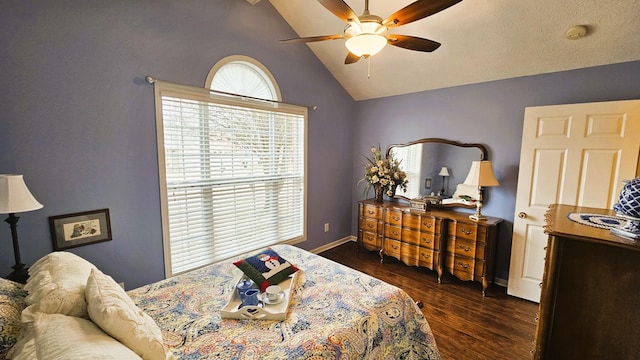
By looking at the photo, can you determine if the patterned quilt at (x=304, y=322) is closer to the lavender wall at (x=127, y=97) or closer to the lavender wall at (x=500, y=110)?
the lavender wall at (x=127, y=97)

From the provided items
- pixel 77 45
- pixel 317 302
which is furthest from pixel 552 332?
pixel 77 45

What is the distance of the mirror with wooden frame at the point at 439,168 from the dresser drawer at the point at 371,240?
2.24ft

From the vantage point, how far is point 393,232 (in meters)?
3.35

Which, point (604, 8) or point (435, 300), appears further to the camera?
point (435, 300)

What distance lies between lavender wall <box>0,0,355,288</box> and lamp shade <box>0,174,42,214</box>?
0.36 meters

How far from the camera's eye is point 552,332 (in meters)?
1.33

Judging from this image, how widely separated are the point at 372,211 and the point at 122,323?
3006mm

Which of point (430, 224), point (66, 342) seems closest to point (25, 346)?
point (66, 342)

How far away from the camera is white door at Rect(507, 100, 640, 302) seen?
2.14 meters

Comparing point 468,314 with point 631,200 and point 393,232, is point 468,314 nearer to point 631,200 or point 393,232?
point 393,232

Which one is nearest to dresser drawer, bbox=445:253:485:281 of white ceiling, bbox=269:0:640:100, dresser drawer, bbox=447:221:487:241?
dresser drawer, bbox=447:221:487:241

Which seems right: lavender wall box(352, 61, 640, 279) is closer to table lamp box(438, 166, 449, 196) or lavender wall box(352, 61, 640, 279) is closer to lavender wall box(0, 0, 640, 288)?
lavender wall box(0, 0, 640, 288)

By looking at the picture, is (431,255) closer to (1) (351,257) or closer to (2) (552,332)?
(1) (351,257)

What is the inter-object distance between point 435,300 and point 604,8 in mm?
2792
